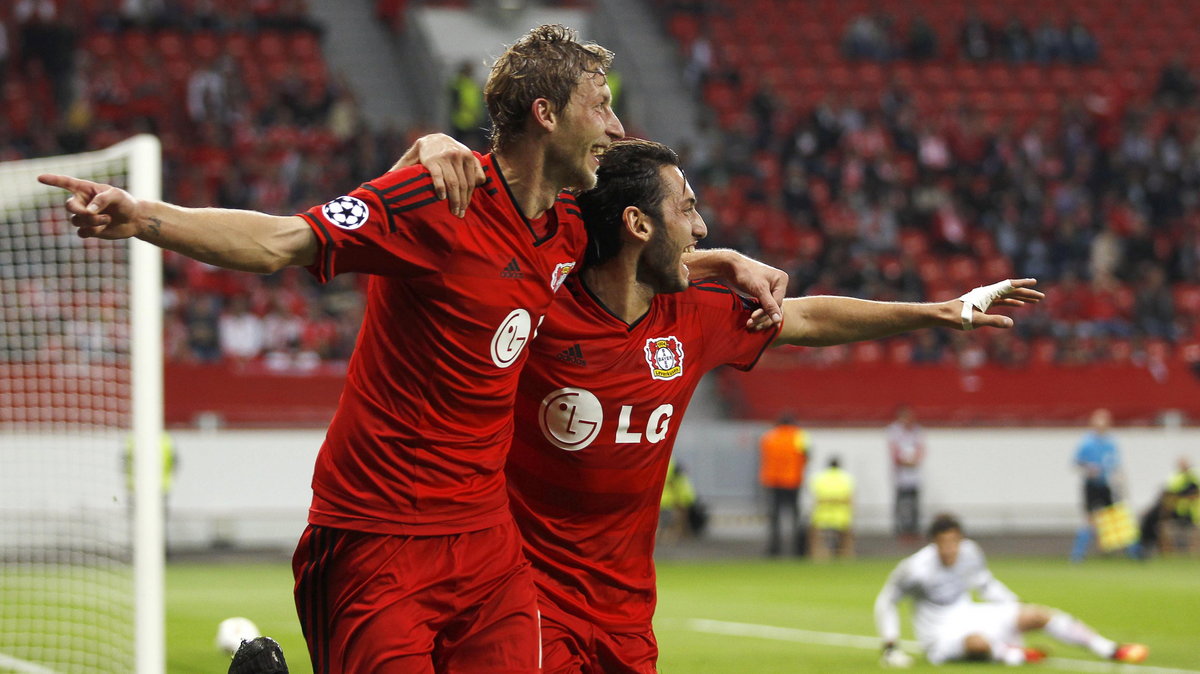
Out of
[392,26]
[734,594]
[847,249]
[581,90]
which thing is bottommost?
[734,594]

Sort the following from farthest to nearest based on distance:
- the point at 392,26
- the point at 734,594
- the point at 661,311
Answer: the point at 392,26 < the point at 734,594 < the point at 661,311

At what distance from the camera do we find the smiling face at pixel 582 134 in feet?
14.5

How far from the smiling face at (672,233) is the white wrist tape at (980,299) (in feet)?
3.06

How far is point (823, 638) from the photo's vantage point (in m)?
13.2

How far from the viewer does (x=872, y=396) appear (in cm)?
2438

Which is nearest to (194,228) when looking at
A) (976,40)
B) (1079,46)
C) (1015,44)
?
(976,40)

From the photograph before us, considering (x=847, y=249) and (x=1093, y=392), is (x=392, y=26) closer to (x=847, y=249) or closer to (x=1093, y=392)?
(x=847, y=249)

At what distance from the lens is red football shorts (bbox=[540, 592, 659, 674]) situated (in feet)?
16.1

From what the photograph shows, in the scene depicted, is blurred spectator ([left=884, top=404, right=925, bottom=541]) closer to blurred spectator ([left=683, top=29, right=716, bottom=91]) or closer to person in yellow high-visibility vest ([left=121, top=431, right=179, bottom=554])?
blurred spectator ([left=683, top=29, right=716, bottom=91])

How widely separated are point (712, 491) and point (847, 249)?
5.16 metres

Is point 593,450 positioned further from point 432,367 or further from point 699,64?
point 699,64

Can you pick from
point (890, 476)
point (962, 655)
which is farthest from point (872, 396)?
point (962, 655)

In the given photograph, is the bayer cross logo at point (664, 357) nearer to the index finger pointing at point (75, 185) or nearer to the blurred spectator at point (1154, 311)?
the index finger pointing at point (75, 185)

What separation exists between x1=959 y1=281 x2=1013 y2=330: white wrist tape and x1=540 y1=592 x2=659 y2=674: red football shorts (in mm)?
1475
